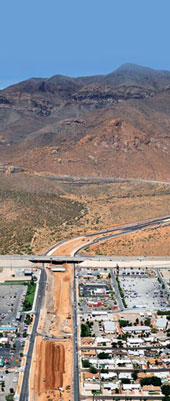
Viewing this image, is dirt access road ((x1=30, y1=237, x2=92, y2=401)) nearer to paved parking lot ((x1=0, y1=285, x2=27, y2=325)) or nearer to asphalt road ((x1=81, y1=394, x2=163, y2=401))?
asphalt road ((x1=81, y1=394, x2=163, y2=401))

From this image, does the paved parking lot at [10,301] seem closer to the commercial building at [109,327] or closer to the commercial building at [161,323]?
the commercial building at [109,327]

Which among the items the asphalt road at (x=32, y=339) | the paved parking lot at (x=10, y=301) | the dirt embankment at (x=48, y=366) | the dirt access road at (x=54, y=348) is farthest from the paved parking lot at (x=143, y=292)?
the paved parking lot at (x=10, y=301)

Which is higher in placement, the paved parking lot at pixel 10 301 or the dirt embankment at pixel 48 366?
the paved parking lot at pixel 10 301

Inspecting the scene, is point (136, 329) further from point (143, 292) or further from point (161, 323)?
point (143, 292)

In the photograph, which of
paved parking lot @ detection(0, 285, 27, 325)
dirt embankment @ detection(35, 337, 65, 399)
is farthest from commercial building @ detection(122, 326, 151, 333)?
paved parking lot @ detection(0, 285, 27, 325)

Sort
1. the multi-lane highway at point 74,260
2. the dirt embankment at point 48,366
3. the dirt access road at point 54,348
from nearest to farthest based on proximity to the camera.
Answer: the dirt access road at point 54,348, the dirt embankment at point 48,366, the multi-lane highway at point 74,260
